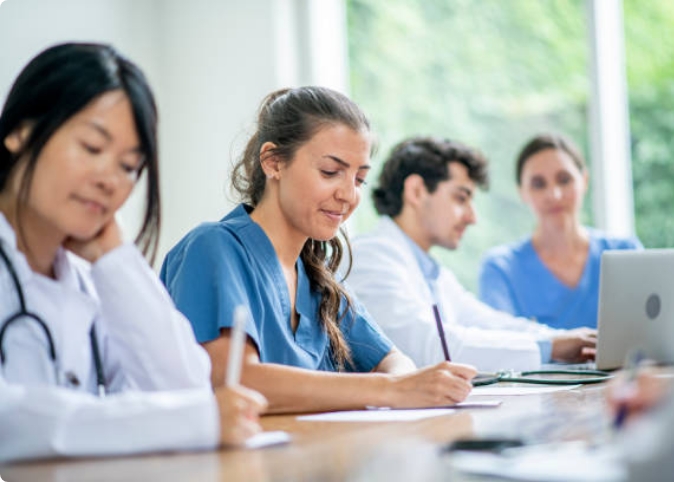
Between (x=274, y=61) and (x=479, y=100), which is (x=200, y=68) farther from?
(x=479, y=100)

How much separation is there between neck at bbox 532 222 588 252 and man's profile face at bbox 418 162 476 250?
1.54 ft

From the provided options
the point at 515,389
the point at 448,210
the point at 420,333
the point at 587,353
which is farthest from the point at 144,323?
the point at 448,210

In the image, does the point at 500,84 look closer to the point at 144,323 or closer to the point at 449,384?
the point at 449,384

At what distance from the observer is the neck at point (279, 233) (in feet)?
6.61

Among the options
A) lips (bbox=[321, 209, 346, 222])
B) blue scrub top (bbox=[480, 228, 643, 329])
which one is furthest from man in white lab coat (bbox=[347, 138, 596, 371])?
lips (bbox=[321, 209, 346, 222])

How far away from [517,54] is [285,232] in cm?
265

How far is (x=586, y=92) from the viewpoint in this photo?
4.27 meters

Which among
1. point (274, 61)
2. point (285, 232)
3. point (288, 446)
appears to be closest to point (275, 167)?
point (285, 232)

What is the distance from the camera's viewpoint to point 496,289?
3725 millimetres

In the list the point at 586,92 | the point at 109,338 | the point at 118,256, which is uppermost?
the point at 586,92

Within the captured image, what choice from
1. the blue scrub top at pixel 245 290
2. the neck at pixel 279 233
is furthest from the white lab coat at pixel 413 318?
the neck at pixel 279 233

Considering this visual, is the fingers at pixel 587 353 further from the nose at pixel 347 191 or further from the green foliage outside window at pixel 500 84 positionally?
the green foliage outside window at pixel 500 84

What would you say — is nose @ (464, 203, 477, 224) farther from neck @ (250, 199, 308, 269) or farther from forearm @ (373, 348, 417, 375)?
neck @ (250, 199, 308, 269)

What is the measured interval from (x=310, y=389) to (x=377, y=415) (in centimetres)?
15
